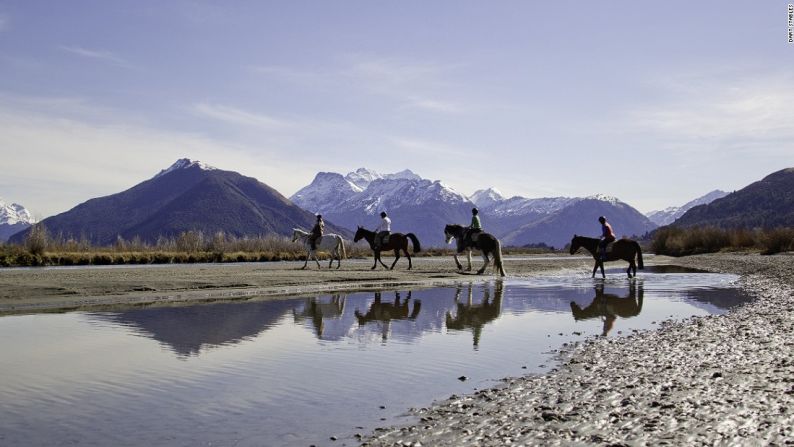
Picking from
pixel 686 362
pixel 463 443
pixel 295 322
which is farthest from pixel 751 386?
pixel 295 322

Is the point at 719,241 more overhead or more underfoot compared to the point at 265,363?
more overhead

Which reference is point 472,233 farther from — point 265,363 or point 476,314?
point 265,363

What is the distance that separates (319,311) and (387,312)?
2.00 meters

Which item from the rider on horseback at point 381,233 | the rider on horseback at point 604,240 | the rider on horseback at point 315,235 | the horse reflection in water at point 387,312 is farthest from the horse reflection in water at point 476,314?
the rider on horseback at point 315,235

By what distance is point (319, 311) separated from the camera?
19562mm

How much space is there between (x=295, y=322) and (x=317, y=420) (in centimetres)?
914

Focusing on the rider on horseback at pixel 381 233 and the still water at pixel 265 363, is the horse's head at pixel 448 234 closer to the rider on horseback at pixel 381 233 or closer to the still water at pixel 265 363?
the rider on horseback at pixel 381 233

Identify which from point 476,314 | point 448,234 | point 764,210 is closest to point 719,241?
point 448,234

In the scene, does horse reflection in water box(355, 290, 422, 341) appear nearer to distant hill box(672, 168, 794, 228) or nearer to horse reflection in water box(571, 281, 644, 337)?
horse reflection in water box(571, 281, 644, 337)

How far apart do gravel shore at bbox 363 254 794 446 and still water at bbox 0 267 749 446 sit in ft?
2.16

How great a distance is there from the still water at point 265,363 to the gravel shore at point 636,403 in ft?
2.16

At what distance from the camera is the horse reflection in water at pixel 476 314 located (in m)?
16.4

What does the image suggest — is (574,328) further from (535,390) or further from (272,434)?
(272,434)

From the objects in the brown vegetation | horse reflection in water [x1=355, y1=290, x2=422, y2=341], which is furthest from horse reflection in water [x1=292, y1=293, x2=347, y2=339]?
the brown vegetation
